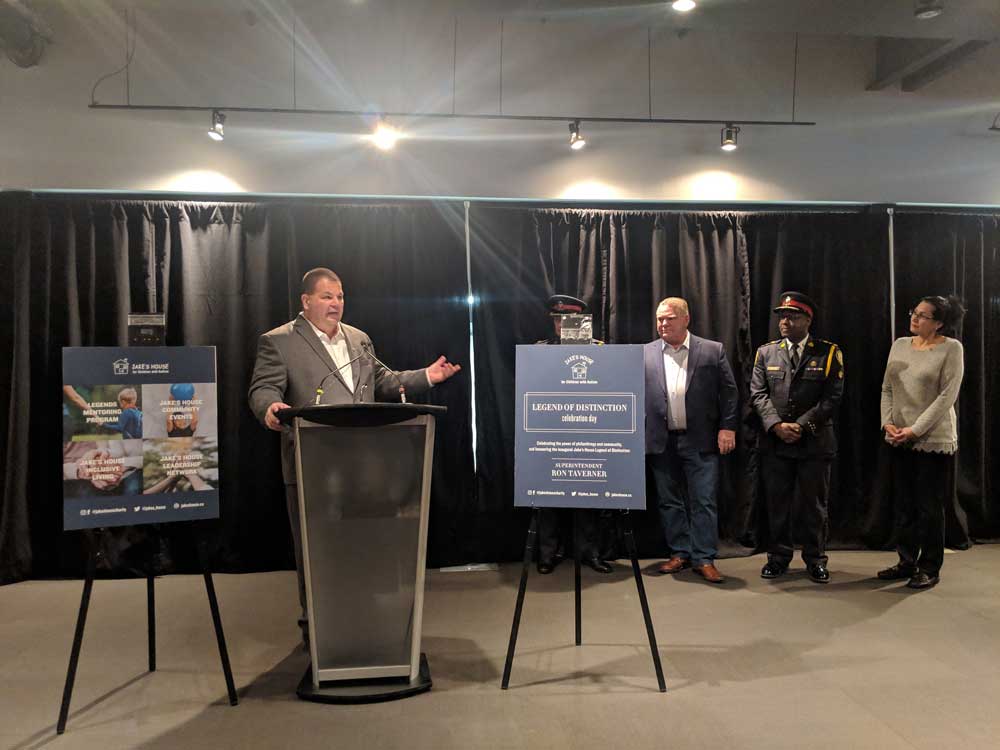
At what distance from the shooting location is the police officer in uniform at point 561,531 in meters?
4.36

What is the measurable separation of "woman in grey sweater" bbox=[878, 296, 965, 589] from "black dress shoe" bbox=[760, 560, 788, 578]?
23.4 inches

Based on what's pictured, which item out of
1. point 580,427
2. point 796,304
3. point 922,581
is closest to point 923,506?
point 922,581

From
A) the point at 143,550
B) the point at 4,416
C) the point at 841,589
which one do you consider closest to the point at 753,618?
the point at 841,589

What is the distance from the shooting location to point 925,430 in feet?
12.9

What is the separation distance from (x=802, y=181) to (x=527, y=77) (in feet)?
7.16

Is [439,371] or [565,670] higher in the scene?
[439,371]

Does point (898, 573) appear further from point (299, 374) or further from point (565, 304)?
point (299, 374)

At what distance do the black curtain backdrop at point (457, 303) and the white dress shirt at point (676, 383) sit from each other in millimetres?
514

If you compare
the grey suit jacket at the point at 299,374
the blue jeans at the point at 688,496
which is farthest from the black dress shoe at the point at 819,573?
the grey suit jacket at the point at 299,374

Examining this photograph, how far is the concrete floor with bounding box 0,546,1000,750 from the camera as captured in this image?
236 centimetres

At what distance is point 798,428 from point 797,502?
0.56 meters

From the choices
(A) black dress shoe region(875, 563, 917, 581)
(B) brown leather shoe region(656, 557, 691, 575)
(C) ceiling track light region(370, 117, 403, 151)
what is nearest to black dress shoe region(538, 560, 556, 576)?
(B) brown leather shoe region(656, 557, 691, 575)

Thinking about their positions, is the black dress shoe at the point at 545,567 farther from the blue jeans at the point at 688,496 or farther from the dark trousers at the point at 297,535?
the dark trousers at the point at 297,535

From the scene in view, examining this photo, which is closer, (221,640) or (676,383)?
(221,640)
